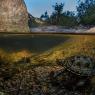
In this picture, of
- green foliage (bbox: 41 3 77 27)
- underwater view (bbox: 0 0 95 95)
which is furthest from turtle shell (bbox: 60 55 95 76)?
green foliage (bbox: 41 3 77 27)

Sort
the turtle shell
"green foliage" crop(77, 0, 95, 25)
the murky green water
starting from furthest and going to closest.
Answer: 1. "green foliage" crop(77, 0, 95, 25)
2. the murky green water
3. the turtle shell

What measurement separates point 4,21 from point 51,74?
168 inches

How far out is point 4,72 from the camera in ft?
22.0

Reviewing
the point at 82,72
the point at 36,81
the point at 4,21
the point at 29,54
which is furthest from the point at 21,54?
the point at 4,21

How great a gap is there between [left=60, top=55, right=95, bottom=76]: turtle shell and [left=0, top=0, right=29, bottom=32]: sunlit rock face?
3.88 metres

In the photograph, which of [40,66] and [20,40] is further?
[20,40]

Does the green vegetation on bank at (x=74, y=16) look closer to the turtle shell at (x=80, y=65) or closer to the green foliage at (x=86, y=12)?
the green foliage at (x=86, y=12)

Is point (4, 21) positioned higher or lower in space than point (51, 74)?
higher

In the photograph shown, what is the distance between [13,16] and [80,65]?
14.9ft

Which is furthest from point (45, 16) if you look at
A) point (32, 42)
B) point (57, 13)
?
point (32, 42)

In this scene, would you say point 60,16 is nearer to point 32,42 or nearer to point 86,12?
point 86,12

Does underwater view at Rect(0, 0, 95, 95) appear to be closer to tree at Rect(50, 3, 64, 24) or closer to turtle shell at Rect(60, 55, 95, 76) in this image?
turtle shell at Rect(60, 55, 95, 76)

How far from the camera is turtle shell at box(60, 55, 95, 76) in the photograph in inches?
248

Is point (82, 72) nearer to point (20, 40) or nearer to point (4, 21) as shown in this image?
point (20, 40)
